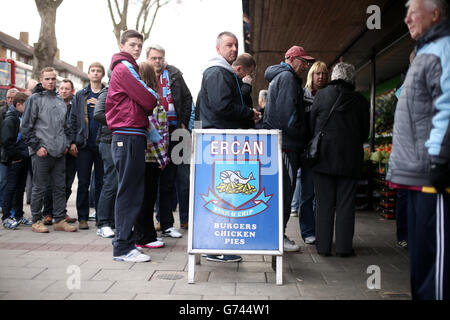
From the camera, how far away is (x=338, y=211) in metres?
5.24

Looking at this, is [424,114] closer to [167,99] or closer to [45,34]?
[167,99]

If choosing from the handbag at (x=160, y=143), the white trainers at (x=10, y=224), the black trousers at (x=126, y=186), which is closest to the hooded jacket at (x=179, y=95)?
the handbag at (x=160, y=143)

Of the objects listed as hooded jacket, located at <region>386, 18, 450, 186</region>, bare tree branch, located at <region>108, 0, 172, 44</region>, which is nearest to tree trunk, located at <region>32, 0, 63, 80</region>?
bare tree branch, located at <region>108, 0, 172, 44</region>

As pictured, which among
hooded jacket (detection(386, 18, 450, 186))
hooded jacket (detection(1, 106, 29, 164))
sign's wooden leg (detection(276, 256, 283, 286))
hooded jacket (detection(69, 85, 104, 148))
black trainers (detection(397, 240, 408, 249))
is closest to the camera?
hooded jacket (detection(386, 18, 450, 186))

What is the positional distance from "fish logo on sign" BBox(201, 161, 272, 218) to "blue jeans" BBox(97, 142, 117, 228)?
2370 mm

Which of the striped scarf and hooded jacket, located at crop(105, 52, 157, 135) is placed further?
the striped scarf

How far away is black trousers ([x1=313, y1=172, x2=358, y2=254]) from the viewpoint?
515cm

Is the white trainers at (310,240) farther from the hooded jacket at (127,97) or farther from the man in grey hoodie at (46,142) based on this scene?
the man in grey hoodie at (46,142)

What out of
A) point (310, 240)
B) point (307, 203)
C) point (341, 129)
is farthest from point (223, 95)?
point (310, 240)

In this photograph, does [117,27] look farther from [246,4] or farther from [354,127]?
[354,127]

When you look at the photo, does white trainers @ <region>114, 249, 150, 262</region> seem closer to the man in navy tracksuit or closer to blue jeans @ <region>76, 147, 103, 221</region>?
blue jeans @ <region>76, 147, 103, 221</region>

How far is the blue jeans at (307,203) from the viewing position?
5.84 metres

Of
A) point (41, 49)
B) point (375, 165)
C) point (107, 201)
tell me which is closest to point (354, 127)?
point (107, 201)

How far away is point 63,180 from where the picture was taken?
6.68 metres
